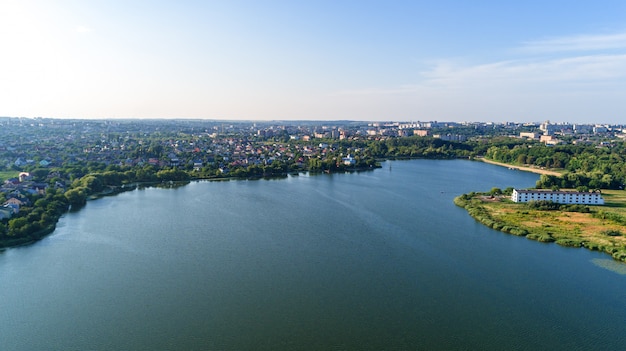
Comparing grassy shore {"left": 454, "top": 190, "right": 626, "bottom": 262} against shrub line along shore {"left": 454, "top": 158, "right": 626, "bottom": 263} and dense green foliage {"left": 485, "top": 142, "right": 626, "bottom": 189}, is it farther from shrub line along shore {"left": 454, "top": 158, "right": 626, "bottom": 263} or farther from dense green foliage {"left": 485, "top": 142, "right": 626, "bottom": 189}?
dense green foliage {"left": 485, "top": 142, "right": 626, "bottom": 189}

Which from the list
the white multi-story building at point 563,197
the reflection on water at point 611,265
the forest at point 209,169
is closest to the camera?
the reflection on water at point 611,265

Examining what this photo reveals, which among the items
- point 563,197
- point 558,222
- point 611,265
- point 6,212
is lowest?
point 611,265

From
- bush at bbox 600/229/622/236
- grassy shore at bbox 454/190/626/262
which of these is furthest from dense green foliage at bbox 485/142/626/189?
bush at bbox 600/229/622/236

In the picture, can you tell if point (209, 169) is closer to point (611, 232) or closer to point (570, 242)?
point (570, 242)

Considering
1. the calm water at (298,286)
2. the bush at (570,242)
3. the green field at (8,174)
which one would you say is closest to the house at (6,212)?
the calm water at (298,286)

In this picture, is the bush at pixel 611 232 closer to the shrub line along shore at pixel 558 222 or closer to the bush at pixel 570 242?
the shrub line along shore at pixel 558 222

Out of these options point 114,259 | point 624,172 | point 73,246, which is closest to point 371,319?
point 114,259

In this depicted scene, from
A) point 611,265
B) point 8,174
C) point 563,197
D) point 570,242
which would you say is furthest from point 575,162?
point 8,174
